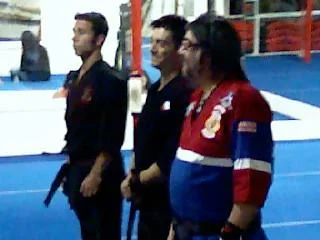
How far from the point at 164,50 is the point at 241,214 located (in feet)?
3.89

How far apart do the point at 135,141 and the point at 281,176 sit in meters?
4.11

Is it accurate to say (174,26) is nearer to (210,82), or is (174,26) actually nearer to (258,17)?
(210,82)

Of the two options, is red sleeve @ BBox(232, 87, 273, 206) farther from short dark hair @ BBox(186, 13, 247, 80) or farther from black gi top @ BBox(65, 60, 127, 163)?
black gi top @ BBox(65, 60, 127, 163)

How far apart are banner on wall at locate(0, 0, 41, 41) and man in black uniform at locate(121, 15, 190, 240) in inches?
338

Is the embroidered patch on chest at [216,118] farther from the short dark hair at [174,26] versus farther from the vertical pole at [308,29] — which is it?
the vertical pole at [308,29]

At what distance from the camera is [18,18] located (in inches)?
490

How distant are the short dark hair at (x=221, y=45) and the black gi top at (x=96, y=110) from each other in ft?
4.73

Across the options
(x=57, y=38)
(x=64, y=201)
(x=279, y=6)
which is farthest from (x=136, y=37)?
(x=279, y=6)

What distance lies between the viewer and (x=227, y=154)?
314cm

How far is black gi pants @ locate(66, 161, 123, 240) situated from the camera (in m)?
4.75

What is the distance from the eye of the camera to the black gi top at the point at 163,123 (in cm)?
394

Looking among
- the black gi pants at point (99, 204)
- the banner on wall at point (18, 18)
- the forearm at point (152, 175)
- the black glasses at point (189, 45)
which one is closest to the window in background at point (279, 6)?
the banner on wall at point (18, 18)

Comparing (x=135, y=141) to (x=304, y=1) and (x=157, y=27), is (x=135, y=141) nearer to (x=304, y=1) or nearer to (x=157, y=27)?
(x=157, y=27)

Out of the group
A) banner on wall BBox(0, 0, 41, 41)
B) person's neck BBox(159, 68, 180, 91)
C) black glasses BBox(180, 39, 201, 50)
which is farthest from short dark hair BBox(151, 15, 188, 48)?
banner on wall BBox(0, 0, 41, 41)
